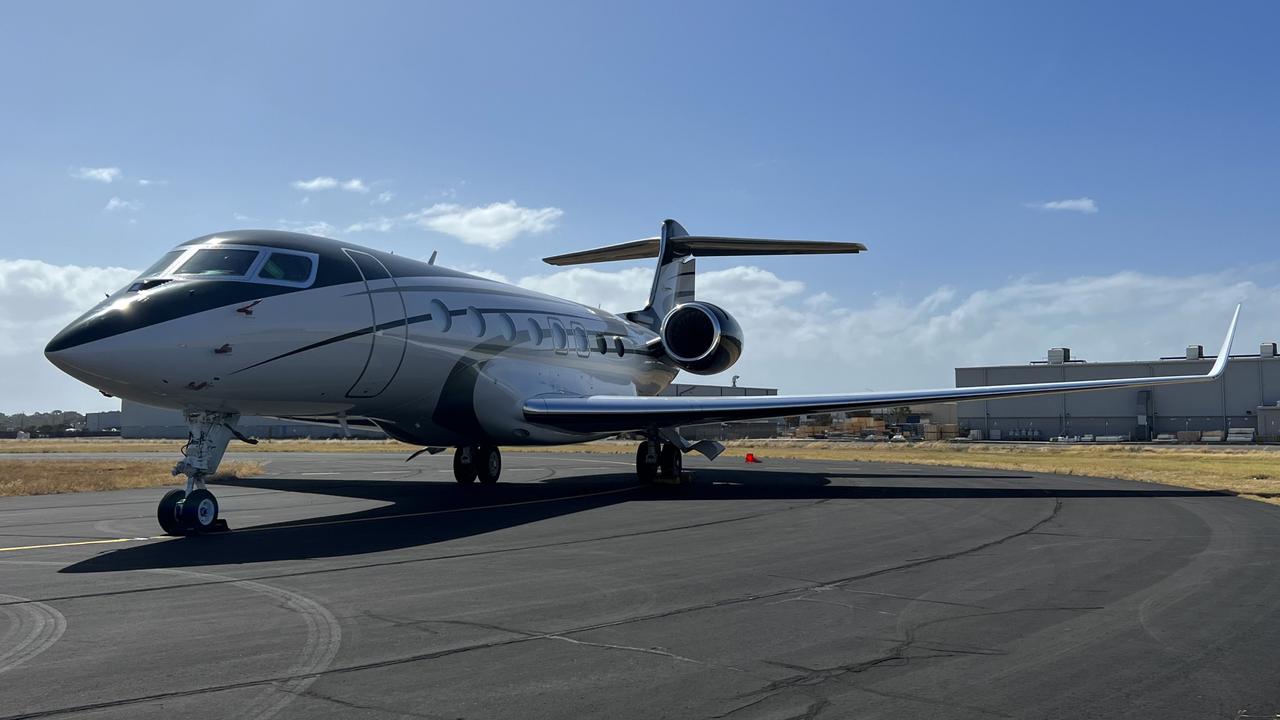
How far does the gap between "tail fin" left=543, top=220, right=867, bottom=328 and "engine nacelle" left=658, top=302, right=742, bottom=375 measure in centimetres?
370

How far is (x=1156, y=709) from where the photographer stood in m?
4.22

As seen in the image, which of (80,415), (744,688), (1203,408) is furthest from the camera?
(80,415)

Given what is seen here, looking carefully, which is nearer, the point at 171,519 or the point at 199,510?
the point at 171,519

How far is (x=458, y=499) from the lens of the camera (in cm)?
1609

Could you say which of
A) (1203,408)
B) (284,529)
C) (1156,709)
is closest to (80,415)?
(1203,408)

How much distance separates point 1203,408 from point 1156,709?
61.8 metres

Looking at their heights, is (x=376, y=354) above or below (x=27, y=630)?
above

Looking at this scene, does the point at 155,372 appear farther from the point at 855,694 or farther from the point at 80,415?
the point at 80,415

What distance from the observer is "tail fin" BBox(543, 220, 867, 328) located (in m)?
25.0

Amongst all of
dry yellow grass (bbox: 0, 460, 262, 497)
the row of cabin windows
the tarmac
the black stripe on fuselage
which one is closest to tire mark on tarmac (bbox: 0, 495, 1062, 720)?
the tarmac

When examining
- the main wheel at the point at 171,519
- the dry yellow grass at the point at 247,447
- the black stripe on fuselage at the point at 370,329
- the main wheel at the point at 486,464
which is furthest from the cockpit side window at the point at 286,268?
the dry yellow grass at the point at 247,447

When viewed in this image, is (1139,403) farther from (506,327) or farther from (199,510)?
(199,510)

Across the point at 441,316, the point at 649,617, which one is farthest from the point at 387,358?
the point at 649,617

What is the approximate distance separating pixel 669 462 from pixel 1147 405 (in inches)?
1902
